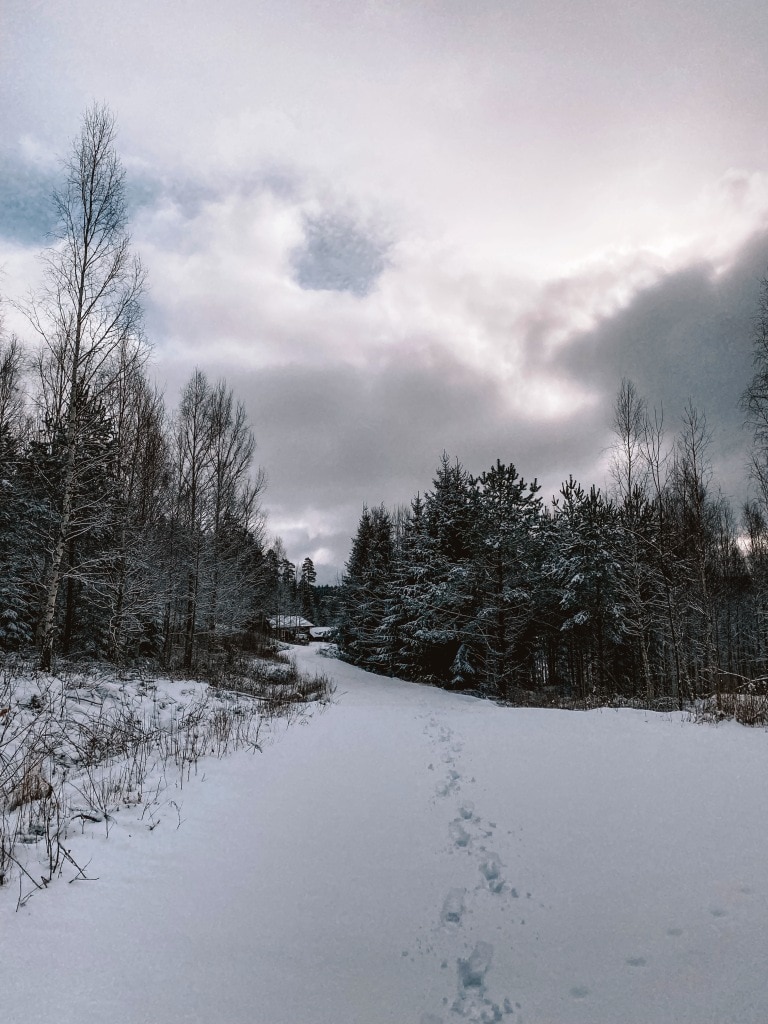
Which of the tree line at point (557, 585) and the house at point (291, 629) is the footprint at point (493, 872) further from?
the house at point (291, 629)

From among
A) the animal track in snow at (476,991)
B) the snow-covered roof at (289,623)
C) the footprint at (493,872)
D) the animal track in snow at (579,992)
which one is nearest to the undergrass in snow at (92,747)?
the animal track in snow at (476,991)

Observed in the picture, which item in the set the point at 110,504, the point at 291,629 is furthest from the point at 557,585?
the point at 291,629

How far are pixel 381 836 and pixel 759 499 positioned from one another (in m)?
16.9

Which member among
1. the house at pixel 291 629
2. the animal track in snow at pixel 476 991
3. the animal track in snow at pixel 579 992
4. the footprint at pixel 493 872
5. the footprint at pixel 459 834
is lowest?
the house at pixel 291 629

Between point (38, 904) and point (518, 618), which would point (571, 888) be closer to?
point (38, 904)

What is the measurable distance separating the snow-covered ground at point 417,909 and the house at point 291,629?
5132cm

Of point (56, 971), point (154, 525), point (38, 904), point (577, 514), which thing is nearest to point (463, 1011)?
point (56, 971)

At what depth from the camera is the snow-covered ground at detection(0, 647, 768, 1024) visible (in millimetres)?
1982

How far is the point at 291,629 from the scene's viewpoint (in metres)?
61.1

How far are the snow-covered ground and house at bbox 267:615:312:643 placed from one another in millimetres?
51317

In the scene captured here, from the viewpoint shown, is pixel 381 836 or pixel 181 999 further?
pixel 381 836

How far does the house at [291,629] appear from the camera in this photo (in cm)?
5600

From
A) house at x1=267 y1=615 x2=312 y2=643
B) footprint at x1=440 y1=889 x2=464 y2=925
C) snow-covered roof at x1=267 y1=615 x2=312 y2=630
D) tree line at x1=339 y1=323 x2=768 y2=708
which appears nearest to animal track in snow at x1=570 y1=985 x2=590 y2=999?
footprint at x1=440 y1=889 x2=464 y2=925

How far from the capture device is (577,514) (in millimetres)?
22062
